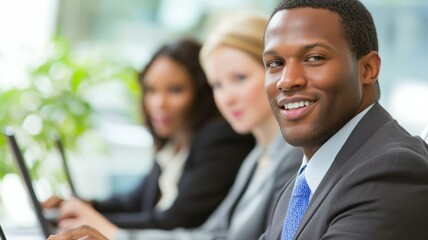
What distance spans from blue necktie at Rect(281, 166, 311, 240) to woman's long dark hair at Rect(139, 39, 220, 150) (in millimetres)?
1911

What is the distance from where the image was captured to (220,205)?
3189 mm

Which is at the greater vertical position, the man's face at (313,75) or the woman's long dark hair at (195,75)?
the man's face at (313,75)

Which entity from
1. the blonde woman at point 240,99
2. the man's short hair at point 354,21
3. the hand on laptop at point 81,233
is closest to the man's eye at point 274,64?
the man's short hair at point 354,21

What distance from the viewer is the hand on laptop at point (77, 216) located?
2.93m

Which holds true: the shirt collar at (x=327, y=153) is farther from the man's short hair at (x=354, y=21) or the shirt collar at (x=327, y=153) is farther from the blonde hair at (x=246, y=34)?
the blonde hair at (x=246, y=34)

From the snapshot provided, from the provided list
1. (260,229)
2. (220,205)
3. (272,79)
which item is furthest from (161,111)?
(272,79)

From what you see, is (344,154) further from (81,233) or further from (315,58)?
(81,233)

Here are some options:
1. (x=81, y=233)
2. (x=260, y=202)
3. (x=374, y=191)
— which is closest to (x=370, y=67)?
(x=374, y=191)

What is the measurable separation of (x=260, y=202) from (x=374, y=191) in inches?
45.3

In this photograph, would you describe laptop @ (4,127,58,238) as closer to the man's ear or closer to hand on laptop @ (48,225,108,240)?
hand on laptop @ (48,225,108,240)

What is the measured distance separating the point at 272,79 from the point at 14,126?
9.62 feet

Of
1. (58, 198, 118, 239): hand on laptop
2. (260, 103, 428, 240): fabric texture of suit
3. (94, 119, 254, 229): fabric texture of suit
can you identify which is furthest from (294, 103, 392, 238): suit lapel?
(94, 119, 254, 229): fabric texture of suit

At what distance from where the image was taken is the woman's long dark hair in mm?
3525

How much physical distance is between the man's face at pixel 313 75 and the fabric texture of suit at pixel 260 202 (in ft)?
1.95
